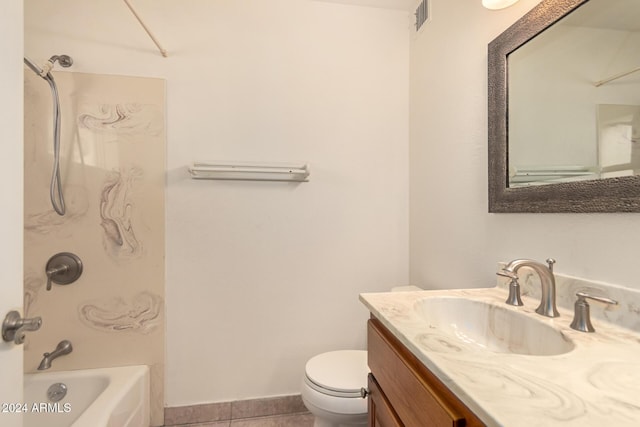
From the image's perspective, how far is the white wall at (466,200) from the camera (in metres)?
0.77

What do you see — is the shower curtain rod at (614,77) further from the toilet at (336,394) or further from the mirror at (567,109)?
the toilet at (336,394)

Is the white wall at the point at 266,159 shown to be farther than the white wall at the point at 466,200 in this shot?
Yes

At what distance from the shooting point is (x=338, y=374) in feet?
4.19

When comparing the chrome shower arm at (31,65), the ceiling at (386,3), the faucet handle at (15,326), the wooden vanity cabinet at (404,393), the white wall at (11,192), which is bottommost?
the wooden vanity cabinet at (404,393)

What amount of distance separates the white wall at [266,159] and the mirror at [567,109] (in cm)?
79

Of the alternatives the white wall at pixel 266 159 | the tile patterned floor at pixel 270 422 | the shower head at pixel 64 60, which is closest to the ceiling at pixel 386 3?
the white wall at pixel 266 159

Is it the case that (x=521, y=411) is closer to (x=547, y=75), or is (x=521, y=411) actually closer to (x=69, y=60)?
(x=547, y=75)

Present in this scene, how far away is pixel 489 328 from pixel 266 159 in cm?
136

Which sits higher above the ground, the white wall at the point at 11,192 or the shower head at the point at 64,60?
the shower head at the point at 64,60

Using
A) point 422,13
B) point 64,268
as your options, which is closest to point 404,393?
point 64,268

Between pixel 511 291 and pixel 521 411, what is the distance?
608mm

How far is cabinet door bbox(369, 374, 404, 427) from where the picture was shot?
2.46 feet

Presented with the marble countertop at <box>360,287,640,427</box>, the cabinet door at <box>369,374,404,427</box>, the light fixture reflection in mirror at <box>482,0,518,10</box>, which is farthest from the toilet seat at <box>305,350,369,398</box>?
the light fixture reflection in mirror at <box>482,0,518,10</box>

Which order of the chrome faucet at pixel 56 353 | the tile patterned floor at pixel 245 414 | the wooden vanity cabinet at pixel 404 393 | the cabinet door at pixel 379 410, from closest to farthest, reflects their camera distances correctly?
the wooden vanity cabinet at pixel 404 393 < the cabinet door at pixel 379 410 < the chrome faucet at pixel 56 353 < the tile patterned floor at pixel 245 414
